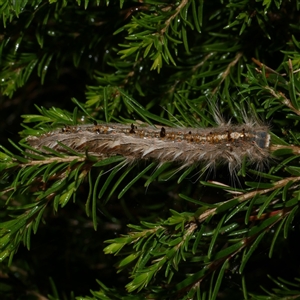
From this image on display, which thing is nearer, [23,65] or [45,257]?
[23,65]

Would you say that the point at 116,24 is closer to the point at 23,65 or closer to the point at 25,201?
the point at 23,65

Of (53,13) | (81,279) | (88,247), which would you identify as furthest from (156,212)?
(53,13)

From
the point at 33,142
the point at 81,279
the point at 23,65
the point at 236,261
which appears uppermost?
the point at 23,65

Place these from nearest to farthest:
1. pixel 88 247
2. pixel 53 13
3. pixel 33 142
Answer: pixel 33 142, pixel 53 13, pixel 88 247
